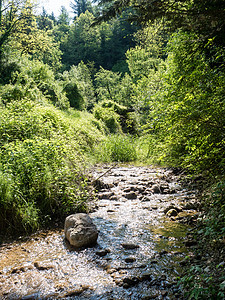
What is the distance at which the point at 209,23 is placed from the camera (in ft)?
11.7

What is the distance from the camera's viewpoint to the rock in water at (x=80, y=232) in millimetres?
3598

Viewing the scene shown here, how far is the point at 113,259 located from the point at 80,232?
0.69 m

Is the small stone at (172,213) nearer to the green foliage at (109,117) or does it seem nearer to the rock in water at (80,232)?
the rock in water at (80,232)

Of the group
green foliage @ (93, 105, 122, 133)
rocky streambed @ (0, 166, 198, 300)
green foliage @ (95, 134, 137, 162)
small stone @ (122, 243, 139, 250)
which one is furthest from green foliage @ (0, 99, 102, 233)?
green foliage @ (93, 105, 122, 133)

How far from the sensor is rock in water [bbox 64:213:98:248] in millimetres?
3598

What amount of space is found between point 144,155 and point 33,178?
808 cm

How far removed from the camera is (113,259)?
3.22 m

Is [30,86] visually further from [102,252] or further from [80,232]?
[102,252]

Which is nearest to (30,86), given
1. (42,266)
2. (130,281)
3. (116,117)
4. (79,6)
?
(116,117)

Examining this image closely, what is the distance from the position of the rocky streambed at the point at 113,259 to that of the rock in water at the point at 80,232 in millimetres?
109

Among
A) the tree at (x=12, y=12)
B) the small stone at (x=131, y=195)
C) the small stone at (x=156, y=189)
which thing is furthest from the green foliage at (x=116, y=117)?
the small stone at (x=131, y=195)

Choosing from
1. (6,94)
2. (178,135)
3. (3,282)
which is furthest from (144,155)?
(3,282)

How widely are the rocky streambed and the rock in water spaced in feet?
0.36

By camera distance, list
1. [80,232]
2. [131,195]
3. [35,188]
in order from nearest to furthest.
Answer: [80,232], [35,188], [131,195]
